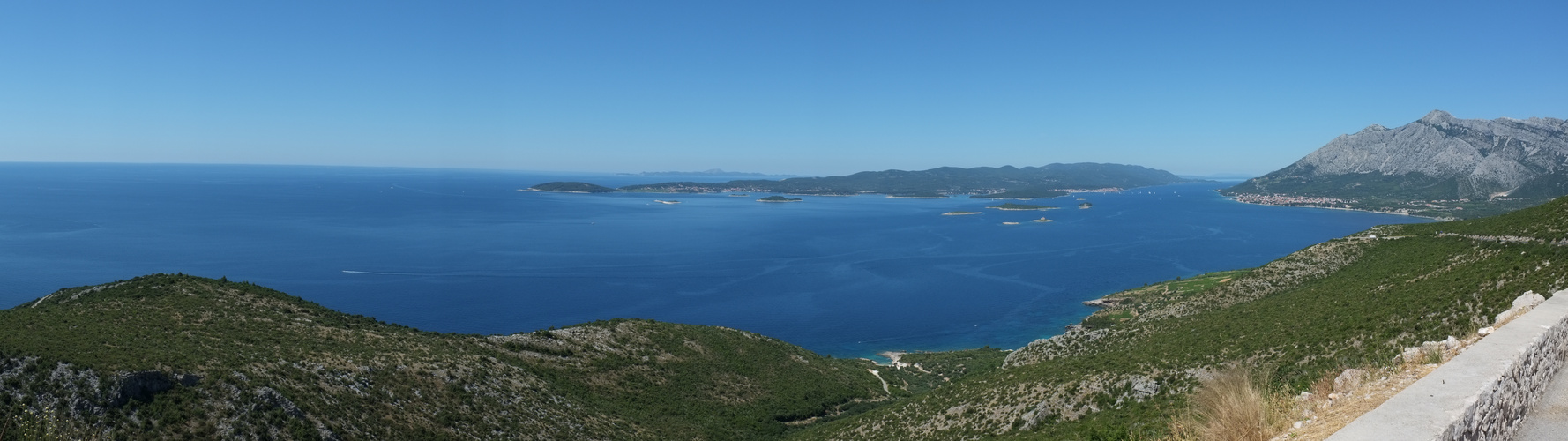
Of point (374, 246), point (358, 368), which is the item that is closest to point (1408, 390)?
point (358, 368)

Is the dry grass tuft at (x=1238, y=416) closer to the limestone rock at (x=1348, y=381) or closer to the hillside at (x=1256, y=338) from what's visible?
the limestone rock at (x=1348, y=381)

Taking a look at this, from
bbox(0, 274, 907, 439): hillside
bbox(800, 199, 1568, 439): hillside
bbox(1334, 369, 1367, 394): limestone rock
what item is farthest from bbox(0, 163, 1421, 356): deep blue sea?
bbox(1334, 369, 1367, 394): limestone rock

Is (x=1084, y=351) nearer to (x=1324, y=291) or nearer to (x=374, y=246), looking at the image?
(x=1324, y=291)

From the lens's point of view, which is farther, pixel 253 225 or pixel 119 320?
pixel 253 225

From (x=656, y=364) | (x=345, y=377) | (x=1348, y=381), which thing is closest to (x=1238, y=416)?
(x=1348, y=381)

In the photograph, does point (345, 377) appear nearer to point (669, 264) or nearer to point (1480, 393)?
point (1480, 393)

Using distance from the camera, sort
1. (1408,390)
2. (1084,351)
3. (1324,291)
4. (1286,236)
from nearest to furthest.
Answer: (1408,390)
(1324,291)
(1084,351)
(1286,236)
